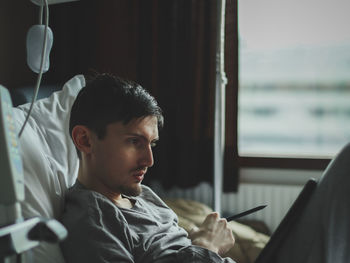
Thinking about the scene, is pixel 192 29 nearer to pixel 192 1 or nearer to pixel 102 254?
pixel 192 1

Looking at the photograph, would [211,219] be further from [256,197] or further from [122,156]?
[256,197]

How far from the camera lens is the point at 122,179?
1136 millimetres

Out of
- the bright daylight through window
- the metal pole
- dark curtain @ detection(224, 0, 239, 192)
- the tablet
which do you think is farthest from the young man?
the bright daylight through window

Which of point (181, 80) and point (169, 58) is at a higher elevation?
point (169, 58)

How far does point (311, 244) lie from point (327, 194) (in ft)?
0.42

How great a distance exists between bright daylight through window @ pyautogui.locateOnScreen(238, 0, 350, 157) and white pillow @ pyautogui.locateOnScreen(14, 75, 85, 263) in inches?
54.0

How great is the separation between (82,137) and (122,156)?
131 millimetres

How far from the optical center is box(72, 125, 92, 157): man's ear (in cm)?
116

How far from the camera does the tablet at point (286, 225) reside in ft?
3.34

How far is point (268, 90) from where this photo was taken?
258cm

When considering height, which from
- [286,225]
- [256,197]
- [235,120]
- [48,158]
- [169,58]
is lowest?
[256,197]

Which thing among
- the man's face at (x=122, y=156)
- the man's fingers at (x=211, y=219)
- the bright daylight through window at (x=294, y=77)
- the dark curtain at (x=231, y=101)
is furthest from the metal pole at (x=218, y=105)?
the bright daylight through window at (x=294, y=77)

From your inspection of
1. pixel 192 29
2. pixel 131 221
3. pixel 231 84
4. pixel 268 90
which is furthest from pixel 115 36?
pixel 131 221

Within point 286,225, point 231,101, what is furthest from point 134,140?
point 231,101
